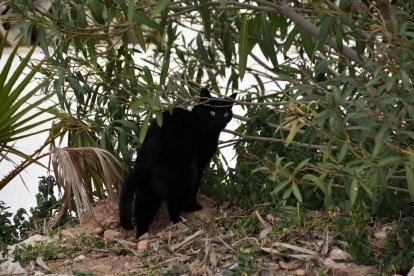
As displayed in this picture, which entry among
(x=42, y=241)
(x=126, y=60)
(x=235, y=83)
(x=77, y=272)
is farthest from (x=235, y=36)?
(x=77, y=272)

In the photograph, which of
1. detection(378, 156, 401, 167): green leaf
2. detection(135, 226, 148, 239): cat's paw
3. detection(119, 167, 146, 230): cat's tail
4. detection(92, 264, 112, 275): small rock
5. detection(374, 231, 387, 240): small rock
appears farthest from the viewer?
detection(135, 226, 148, 239): cat's paw

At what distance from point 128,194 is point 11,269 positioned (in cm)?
96

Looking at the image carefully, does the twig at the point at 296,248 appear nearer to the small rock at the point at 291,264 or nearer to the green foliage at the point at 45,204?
the small rock at the point at 291,264

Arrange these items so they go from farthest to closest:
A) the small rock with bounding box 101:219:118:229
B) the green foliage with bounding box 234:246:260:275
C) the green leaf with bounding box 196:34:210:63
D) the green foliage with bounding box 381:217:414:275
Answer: the green leaf with bounding box 196:34:210:63 < the small rock with bounding box 101:219:118:229 < the green foliage with bounding box 234:246:260:275 < the green foliage with bounding box 381:217:414:275

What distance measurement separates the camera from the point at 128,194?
587 centimetres

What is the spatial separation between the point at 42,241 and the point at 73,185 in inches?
17.5

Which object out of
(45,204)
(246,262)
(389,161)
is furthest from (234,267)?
(45,204)

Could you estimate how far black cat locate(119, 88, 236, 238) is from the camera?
591 cm

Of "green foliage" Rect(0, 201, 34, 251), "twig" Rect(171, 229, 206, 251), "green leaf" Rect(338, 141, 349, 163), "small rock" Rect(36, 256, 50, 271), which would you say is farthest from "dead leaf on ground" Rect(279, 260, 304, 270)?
"green foliage" Rect(0, 201, 34, 251)

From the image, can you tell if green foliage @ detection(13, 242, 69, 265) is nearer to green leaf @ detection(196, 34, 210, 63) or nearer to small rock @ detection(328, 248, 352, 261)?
small rock @ detection(328, 248, 352, 261)

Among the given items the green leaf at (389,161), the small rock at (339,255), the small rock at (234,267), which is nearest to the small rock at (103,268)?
the small rock at (234,267)

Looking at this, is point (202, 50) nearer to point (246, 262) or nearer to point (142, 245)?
point (142, 245)

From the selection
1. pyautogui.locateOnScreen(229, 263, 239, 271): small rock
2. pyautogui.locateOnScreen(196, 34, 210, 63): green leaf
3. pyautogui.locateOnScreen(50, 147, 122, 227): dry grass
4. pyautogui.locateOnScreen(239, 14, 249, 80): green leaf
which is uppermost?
pyautogui.locateOnScreen(196, 34, 210, 63): green leaf

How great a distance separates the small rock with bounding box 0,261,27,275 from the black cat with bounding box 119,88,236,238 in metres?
0.86
